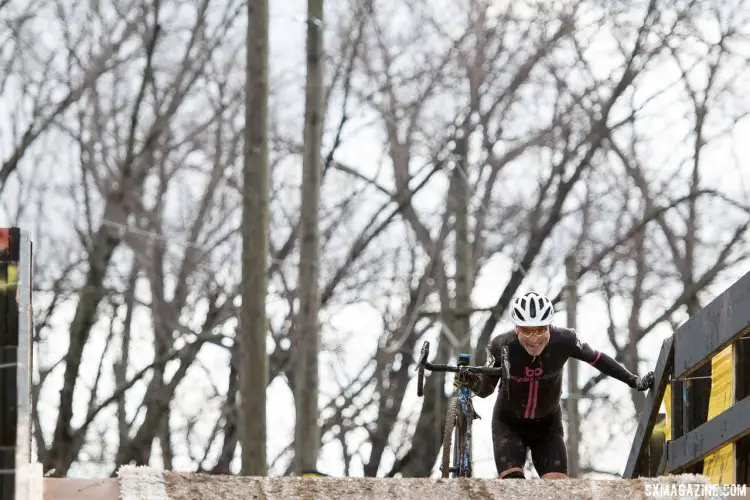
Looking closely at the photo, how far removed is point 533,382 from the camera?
946cm

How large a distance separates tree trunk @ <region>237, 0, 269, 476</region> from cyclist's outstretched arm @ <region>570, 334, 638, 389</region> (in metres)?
7.28

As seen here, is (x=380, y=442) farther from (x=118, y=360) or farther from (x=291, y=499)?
(x=291, y=499)

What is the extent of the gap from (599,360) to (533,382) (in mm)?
450

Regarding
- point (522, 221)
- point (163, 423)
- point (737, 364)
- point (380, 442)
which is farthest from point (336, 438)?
point (737, 364)

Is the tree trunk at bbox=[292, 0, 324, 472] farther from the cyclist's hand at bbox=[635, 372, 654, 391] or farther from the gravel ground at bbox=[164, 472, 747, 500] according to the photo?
the gravel ground at bbox=[164, 472, 747, 500]

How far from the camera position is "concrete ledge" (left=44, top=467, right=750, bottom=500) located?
638 cm

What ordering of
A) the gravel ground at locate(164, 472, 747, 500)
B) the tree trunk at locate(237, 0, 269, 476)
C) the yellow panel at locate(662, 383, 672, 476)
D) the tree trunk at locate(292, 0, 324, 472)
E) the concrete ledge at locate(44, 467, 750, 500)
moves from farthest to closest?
the tree trunk at locate(292, 0, 324, 472), the tree trunk at locate(237, 0, 269, 476), the yellow panel at locate(662, 383, 672, 476), the gravel ground at locate(164, 472, 747, 500), the concrete ledge at locate(44, 467, 750, 500)

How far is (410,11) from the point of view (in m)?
29.0

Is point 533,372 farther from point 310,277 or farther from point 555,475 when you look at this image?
point 310,277

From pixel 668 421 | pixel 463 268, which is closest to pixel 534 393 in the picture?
pixel 668 421

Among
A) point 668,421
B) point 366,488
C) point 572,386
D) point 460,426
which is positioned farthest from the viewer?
point 572,386

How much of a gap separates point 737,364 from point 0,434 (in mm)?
3676

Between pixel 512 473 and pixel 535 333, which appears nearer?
pixel 535 333

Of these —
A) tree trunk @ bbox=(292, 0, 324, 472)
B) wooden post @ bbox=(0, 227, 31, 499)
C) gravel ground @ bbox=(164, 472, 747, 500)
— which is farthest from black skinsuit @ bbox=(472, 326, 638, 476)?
tree trunk @ bbox=(292, 0, 324, 472)
